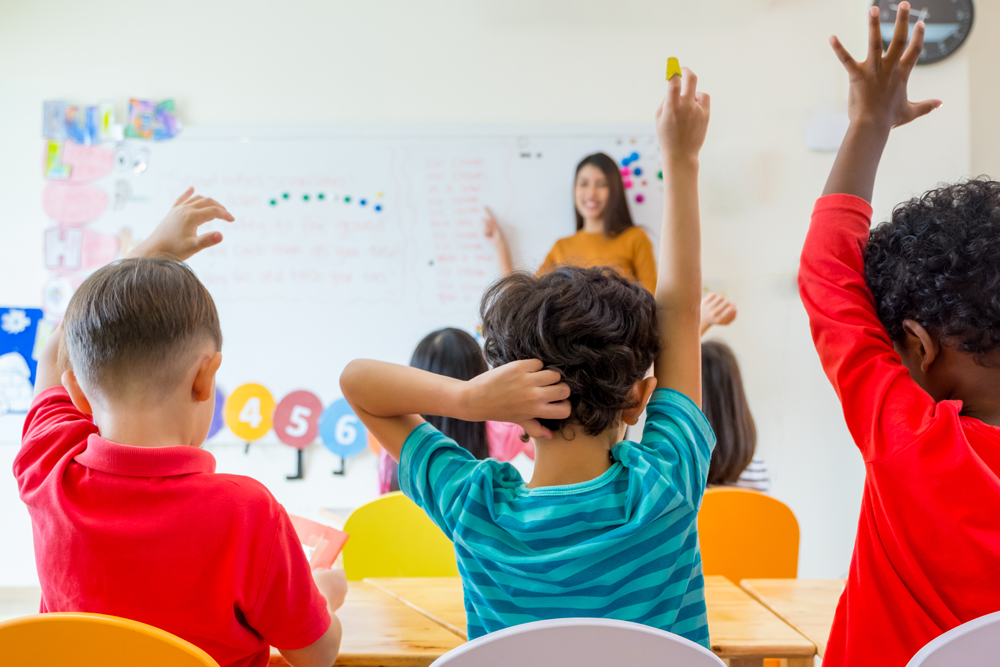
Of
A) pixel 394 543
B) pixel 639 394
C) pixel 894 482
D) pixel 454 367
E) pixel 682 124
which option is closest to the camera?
pixel 894 482

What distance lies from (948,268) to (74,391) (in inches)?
42.4

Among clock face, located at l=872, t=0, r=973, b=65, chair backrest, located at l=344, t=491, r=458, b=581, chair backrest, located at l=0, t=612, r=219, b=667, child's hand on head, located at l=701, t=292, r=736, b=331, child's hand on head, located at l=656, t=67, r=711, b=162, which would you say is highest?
clock face, located at l=872, t=0, r=973, b=65

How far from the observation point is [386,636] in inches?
42.3

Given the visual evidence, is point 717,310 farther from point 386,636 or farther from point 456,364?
point 386,636

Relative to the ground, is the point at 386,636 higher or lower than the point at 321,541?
lower

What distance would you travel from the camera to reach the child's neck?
78 cm

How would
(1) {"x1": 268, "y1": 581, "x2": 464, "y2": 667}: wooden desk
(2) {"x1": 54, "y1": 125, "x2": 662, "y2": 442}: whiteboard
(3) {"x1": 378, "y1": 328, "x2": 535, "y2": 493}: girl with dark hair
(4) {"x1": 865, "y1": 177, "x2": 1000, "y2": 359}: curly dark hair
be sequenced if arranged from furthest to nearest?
(2) {"x1": 54, "y1": 125, "x2": 662, "y2": 442}: whiteboard < (3) {"x1": 378, "y1": 328, "x2": 535, "y2": 493}: girl with dark hair < (1) {"x1": 268, "y1": 581, "x2": 464, "y2": 667}: wooden desk < (4) {"x1": 865, "y1": 177, "x2": 1000, "y2": 359}: curly dark hair

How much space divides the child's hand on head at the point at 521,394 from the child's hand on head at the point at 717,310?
6.12 ft

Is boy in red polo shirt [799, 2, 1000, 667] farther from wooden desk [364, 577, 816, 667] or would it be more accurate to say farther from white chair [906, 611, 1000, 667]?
wooden desk [364, 577, 816, 667]

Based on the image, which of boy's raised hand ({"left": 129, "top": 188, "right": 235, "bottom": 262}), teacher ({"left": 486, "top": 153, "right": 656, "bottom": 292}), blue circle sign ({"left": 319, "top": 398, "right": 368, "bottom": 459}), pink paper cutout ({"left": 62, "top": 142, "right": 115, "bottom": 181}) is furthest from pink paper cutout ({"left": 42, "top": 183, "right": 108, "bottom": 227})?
boy's raised hand ({"left": 129, "top": 188, "right": 235, "bottom": 262})

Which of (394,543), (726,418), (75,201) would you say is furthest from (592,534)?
(75,201)

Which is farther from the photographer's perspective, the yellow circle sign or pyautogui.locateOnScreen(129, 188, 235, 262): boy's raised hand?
the yellow circle sign

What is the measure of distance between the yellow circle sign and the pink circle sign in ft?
0.14

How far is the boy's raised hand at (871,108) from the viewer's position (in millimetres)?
836
